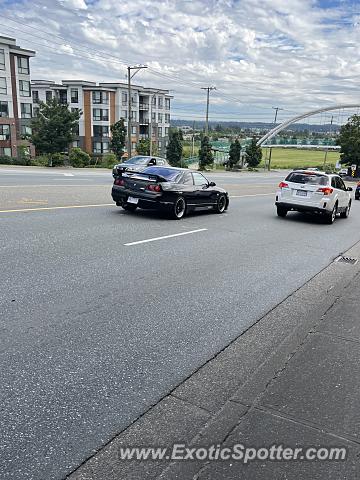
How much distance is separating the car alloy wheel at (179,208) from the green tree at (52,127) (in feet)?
112

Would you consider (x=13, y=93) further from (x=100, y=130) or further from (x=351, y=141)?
(x=351, y=141)

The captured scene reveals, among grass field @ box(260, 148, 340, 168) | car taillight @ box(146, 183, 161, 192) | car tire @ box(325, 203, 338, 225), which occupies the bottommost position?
grass field @ box(260, 148, 340, 168)

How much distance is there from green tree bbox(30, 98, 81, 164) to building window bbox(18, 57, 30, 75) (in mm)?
13834

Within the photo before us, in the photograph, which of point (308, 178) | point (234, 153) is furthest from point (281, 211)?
point (234, 153)

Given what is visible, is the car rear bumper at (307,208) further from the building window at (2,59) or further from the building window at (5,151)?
the building window at (2,59)

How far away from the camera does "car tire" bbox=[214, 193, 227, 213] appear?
14852 millimetres

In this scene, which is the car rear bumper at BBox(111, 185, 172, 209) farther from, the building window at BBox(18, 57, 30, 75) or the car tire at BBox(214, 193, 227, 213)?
the building window at BBox(18, 57, 30, 75)

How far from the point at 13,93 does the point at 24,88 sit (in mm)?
2138

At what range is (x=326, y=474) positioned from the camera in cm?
293

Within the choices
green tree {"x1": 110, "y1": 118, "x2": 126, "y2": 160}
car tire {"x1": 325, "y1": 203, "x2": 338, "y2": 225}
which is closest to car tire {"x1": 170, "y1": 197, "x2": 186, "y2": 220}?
car tire {"x1": 325, "y1": 203, "x2": 338, "y2": 225}

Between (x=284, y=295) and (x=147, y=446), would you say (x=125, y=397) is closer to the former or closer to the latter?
(x=147, y=446)

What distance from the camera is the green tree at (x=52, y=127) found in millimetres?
43531

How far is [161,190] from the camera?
12.2 m

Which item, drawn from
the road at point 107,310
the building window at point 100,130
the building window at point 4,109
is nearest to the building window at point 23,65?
the building window at point 4,109
